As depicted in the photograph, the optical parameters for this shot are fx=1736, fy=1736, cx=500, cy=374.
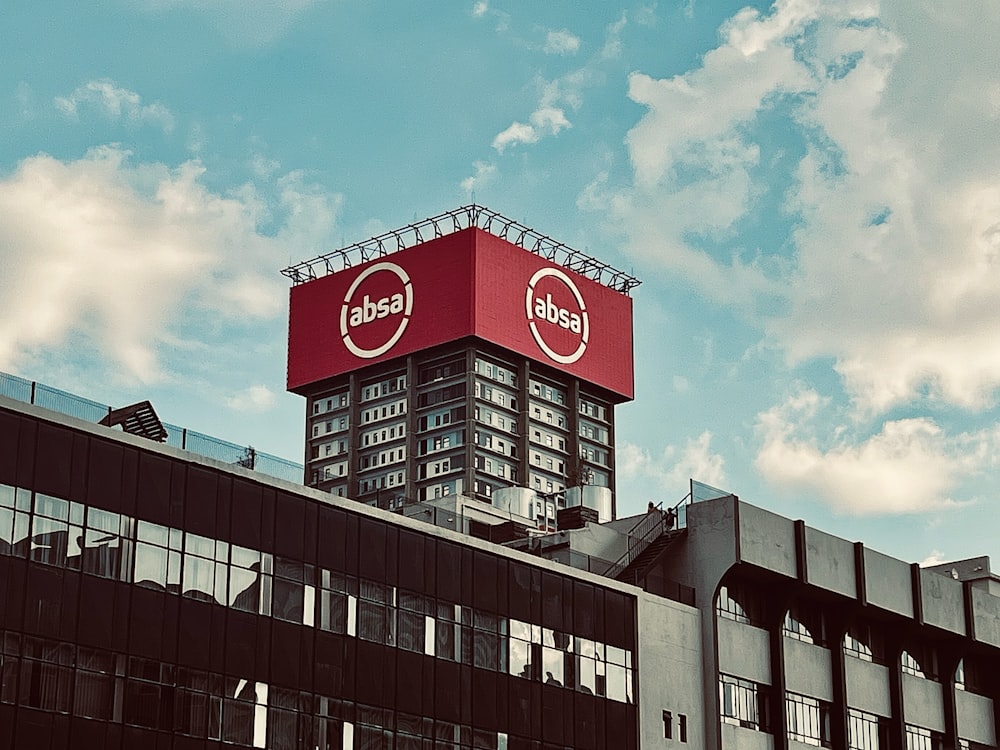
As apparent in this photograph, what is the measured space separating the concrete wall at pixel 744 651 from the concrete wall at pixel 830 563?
13.3 ft

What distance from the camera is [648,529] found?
81750 millimetres

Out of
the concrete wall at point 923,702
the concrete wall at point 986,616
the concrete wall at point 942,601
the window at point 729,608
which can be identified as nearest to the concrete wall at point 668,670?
the window at point 729,608

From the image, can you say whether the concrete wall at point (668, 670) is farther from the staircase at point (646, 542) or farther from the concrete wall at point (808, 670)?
the concrete wall at point (808, 670)

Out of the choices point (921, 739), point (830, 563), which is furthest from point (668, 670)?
point (921, 739)

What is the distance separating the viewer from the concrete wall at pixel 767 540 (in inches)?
3145

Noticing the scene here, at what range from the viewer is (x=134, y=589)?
5594cm

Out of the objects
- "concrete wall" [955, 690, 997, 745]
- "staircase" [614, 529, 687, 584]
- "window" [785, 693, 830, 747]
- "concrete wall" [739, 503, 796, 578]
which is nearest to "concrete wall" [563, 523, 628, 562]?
"staircase" [614, 529, 687, 584]

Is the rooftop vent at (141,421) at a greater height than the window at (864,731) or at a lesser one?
greater

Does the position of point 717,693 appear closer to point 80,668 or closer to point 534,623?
point 534,623

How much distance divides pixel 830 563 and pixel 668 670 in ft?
40.1

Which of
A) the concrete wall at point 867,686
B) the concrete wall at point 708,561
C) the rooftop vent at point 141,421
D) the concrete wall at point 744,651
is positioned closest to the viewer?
the rooftop vent at point 141,421

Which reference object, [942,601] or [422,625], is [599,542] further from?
[942,601]

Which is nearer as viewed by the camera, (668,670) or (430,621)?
(430,621)

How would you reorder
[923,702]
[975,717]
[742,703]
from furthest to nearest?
[975,717] → [923,702] → [742,703]
